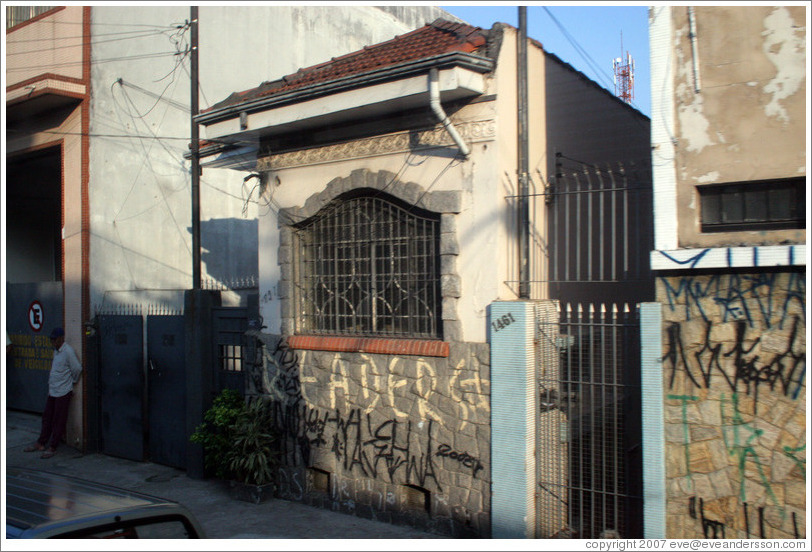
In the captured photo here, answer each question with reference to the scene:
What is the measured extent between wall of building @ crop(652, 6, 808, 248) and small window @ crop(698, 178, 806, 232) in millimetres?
103

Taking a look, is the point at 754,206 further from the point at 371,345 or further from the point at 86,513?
the point at 86,513

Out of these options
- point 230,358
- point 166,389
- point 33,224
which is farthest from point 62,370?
point 33,224

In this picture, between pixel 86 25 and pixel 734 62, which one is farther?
pixel 86 25

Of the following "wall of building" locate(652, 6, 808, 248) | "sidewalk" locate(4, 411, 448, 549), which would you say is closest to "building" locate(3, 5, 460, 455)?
"sidewalk" locate(4, 411, 448, 549)

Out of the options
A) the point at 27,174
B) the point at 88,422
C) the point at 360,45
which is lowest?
the point at 88,422

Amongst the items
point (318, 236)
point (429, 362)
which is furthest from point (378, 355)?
point (318, 236)

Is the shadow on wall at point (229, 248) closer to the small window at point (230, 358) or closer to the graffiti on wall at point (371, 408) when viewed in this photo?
the small window at point (230, 358)

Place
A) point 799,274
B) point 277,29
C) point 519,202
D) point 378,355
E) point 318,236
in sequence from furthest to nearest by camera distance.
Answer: point 277,29
point 318,236
point 378,355
point 519,202
point 799,274

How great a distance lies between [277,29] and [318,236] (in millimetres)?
7036

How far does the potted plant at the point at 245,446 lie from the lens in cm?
854

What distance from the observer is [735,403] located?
5633 mm

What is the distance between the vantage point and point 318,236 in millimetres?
8742

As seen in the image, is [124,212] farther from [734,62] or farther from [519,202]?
[734,62]

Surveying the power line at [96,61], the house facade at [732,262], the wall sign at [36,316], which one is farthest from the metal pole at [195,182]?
the house facade at [732,262]
